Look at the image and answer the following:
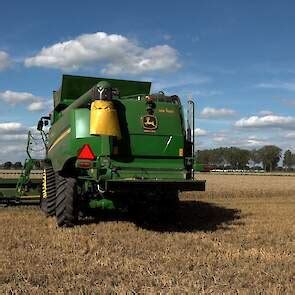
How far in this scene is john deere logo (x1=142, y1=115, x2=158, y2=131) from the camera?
36.0ft

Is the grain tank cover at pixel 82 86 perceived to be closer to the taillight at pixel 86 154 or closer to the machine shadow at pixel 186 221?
the taillight at pixel 86 154

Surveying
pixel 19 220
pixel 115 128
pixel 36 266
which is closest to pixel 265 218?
pixel 115 128

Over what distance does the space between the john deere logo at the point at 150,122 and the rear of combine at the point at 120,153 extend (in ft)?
0.07

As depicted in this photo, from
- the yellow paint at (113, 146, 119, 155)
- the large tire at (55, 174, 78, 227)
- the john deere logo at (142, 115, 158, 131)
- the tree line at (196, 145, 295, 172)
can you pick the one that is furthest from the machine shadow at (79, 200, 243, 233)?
the tree line at (196, 145, 295, 172)

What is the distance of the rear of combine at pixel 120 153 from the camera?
10.4m

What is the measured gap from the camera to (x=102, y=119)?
34.4 ft

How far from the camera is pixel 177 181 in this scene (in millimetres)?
10445

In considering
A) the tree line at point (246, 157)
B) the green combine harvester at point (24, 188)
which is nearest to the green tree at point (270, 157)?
the tree line at point (246, 157)

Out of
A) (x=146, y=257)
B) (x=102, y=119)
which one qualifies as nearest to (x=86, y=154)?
(x=102, y=119)

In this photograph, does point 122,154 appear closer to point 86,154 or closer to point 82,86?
point 86,154

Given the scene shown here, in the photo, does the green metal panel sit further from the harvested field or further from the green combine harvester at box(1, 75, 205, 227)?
the harvested field

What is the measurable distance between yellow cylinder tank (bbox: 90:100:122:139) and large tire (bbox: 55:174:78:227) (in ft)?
4.00

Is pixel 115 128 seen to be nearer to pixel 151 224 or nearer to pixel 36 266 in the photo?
pixel 151 224

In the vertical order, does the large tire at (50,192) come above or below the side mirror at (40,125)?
below
